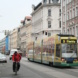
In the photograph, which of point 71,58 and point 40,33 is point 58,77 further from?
point 40,33

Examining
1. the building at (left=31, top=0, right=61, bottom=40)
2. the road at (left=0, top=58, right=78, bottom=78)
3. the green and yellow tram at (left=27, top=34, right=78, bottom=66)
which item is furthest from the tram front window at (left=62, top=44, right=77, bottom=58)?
the building at (left=31, top=0, right=61, bottom=40)

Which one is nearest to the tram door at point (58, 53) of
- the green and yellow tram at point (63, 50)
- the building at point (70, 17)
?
the green and yellow tram at point (63, 50)

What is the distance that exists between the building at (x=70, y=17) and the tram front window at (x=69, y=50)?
1957 centimetres

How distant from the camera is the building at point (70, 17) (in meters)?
48.7

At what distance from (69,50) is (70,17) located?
2455 centimetres

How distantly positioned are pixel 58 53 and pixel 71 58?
4.41ft

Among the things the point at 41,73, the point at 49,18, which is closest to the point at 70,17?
the point at 41,73

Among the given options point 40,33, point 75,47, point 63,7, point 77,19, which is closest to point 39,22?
point 40,33

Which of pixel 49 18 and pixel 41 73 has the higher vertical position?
pixel 49 18

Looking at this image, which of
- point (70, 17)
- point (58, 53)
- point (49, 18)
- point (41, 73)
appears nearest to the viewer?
point (41, 73)

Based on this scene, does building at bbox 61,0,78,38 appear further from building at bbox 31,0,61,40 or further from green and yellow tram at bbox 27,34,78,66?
building at bbox 31,0,61,40

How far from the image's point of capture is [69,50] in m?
28.0

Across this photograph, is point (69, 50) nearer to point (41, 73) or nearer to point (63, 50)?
point (63, 50)

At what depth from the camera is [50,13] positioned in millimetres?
85438
